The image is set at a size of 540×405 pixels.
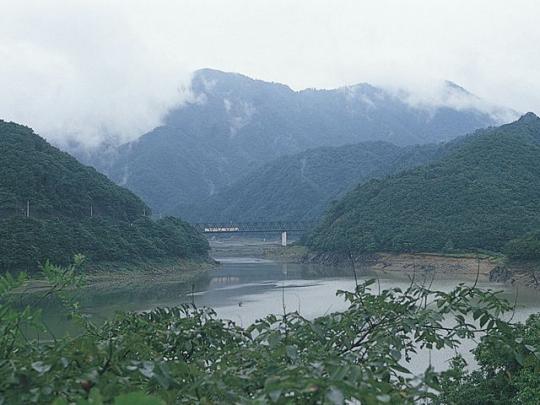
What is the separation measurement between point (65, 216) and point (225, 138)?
A: 12896cm

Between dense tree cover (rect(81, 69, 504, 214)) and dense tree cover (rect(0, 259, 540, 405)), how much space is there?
123 metres

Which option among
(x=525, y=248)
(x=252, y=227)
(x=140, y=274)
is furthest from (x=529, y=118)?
(x=140, y=274)

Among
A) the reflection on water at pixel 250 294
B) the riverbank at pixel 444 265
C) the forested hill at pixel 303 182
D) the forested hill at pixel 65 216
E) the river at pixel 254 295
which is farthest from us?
the forested hill at pixel 303 182

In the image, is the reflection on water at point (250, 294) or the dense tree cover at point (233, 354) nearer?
the dense tree cover at point (233, 354)

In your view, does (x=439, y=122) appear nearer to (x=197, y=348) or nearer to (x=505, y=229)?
(x=505, y=229)

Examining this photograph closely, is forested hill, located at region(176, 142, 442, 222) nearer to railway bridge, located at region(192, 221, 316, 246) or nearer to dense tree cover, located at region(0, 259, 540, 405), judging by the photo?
railway bridge, located at region(192, 221, 316, 246)

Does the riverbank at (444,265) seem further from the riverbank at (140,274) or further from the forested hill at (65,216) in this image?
the riverbank at (140,274)

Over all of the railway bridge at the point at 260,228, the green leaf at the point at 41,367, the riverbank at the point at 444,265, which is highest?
the railway bridge at the point at 260,228

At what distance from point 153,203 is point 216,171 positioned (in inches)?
1023

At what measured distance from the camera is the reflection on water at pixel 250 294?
78.5 ft

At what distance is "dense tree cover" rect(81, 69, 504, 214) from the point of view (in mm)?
144375

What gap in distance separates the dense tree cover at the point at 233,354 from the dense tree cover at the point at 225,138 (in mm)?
123002

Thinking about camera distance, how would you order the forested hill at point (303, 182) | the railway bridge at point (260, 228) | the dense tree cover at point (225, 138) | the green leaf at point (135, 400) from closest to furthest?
the green leaf at point (135, 400)
the railway bridge at point (260, 228)
the forested hill at point (303, 182)
the dense tree cover at point (225, 138)

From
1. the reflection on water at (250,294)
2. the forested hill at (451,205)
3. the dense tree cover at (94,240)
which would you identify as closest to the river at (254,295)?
the reflection on water at (250,294)
